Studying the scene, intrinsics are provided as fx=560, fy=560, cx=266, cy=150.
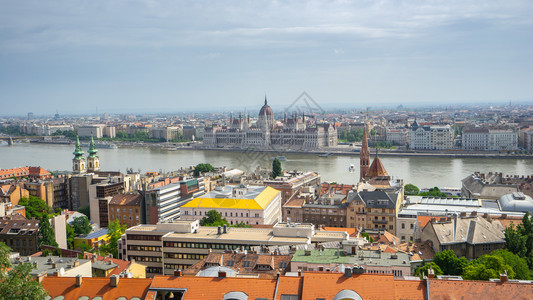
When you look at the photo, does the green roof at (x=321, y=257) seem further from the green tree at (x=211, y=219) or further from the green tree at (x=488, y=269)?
the green tree at (x=211, y=219)

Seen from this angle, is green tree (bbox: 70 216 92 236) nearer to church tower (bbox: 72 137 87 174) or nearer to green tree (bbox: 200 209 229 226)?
green tree (bbox: 200 209 229 226)

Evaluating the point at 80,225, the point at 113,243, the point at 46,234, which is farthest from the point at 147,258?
the point at 80,225

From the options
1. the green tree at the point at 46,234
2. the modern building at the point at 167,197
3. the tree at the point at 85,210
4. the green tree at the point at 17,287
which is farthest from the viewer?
the tree at the point at 85,210

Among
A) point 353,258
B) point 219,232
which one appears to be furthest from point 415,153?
point 353,258

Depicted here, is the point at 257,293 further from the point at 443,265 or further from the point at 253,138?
the point at 253,138

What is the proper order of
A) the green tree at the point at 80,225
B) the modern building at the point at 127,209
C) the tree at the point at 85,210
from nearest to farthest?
the green tree at the point at 80,225
the modern building at the point at 127,209
the tree at the point at 85,210

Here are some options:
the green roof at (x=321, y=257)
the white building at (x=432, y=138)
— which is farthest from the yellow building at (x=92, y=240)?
the white building at (x=432, y=138)

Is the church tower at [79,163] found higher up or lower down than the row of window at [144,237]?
higher up
